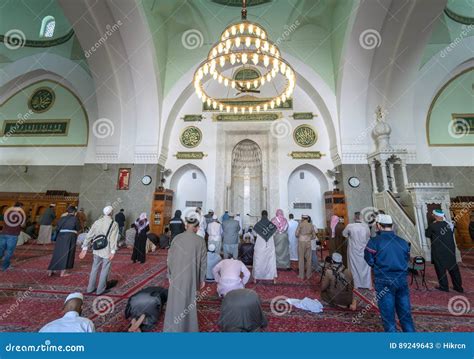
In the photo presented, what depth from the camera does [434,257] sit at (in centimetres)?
293

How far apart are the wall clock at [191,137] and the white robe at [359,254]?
234 inches

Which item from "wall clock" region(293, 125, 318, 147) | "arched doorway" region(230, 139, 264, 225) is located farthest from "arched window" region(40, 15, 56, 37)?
"wall clock" region(293, 125, 318, 147)

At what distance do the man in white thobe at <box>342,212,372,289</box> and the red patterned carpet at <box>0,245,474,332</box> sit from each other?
0.29 m

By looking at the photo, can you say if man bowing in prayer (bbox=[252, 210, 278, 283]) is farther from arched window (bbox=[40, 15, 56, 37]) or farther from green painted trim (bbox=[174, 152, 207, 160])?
arched window (bbox=[40, 15, 56, 37])

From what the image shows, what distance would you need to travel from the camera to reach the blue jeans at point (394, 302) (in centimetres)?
159

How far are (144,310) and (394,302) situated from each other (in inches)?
84.0

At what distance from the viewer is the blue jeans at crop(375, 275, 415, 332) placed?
1.59 m

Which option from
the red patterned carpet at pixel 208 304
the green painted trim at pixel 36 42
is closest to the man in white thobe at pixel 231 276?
the red patterned carpet at pixel 208 304

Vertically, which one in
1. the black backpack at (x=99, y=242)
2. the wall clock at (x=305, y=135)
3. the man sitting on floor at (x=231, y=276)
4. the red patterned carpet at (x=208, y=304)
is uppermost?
the wall clock at (x=305, y=135)

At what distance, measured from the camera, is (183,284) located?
5.27 ft

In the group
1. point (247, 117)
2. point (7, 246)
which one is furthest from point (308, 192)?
point (7, 246)

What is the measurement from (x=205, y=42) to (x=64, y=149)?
22.1 feet

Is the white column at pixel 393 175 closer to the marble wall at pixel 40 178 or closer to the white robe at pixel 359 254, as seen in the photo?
the white robe at pixel 359 254

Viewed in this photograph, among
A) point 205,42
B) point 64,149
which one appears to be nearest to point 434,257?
point 205,42
